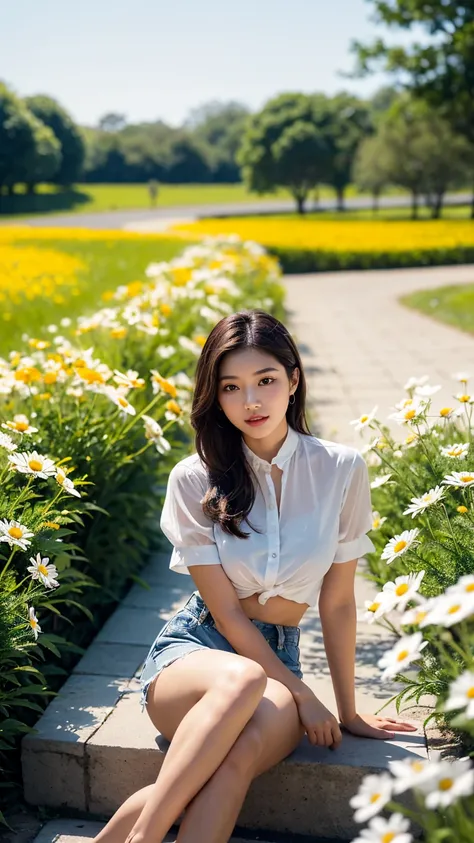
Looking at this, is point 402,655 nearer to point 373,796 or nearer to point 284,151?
point 373,796

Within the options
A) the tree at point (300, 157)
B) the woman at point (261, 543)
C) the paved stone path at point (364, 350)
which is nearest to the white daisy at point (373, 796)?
the woman at point (261, 543)

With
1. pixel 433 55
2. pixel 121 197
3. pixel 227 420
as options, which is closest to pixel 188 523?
pixel 227 420

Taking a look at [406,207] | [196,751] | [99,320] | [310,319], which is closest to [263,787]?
[196,751]

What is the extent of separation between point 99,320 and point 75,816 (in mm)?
2185

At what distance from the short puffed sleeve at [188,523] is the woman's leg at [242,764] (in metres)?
0.33

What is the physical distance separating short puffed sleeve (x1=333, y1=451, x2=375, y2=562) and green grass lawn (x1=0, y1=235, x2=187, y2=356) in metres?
3.42

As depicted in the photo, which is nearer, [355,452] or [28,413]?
[355,452]

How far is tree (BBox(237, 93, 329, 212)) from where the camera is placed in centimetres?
4509

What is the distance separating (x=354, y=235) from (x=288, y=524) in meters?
21.8

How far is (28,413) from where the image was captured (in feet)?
10.5

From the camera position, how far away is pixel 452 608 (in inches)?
46.7

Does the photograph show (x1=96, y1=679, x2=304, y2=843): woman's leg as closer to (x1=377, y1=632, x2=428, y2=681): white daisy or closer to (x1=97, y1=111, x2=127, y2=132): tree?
(x1=377, y1=632, x2=428, y2=681): white daisy

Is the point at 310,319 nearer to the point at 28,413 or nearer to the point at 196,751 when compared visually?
the point at 28,413

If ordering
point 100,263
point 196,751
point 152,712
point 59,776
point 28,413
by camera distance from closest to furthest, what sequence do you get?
1. point 196,751
2. point 152,712
3. point 59,776
4. point 28,413
5. point 100,263
